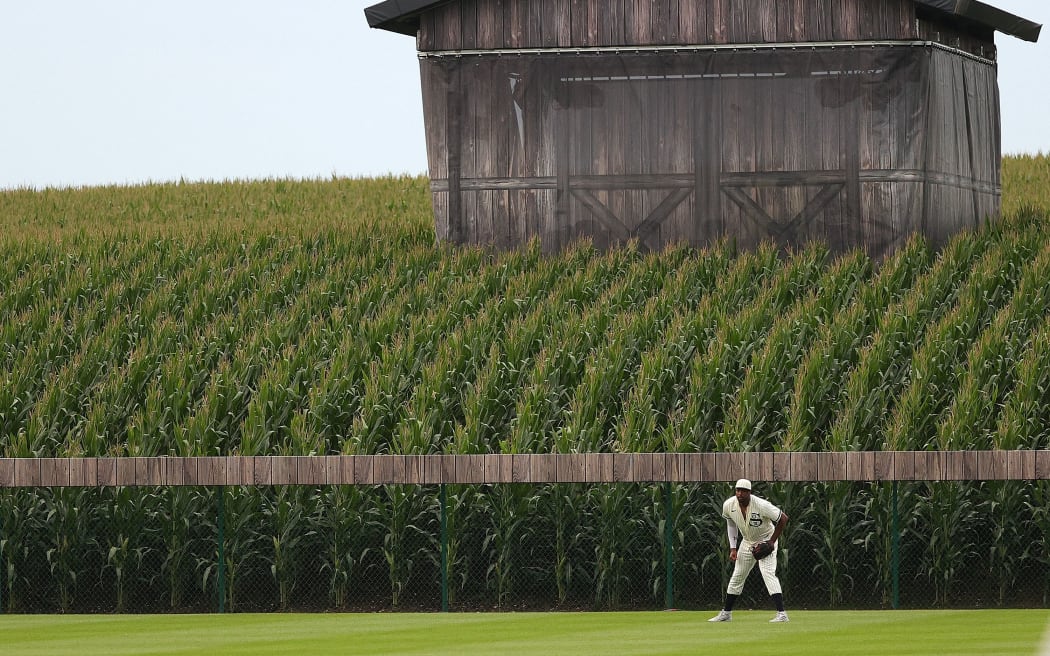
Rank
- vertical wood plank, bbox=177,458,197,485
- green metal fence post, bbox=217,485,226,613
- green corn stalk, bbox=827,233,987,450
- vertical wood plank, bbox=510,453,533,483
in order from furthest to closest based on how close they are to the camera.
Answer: green corn stalk, bbox=827,233,987,450
green metal fence post, bbox=217,485,226,613
vertical wood plank, bbox=177,458,197,485
vertical wood plank, bbox=510,453,533,483

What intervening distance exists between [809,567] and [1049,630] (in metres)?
4.17

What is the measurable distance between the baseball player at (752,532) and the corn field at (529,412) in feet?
8.26

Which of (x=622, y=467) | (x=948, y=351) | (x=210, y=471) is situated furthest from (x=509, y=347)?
(x=948, y=351)

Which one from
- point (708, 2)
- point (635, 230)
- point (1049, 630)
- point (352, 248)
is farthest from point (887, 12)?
point (1049, 630)

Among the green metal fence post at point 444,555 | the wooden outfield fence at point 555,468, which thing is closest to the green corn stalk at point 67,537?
the wooden outfield fence at point 555,468

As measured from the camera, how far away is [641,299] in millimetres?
24203

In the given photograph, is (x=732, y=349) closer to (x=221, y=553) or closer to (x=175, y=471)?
(x=221, y=553)

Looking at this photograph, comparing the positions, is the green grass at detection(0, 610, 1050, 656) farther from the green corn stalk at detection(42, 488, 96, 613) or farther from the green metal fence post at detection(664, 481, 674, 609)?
the green corn stalk at detection(42, 488, 96, 613)

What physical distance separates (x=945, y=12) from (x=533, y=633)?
48.9 ft

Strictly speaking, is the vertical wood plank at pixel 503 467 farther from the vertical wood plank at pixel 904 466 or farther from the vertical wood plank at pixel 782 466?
the vertical wood plank at pixel 904 466

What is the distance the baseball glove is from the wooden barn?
11.8 m

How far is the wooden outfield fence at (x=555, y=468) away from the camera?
56.0 ft

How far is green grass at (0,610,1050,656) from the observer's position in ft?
43.2

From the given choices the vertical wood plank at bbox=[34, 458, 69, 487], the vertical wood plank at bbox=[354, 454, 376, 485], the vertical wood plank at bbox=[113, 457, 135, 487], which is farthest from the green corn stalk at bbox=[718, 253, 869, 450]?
the vertical wood plank at bbox=[34, 458, 69, 487]
